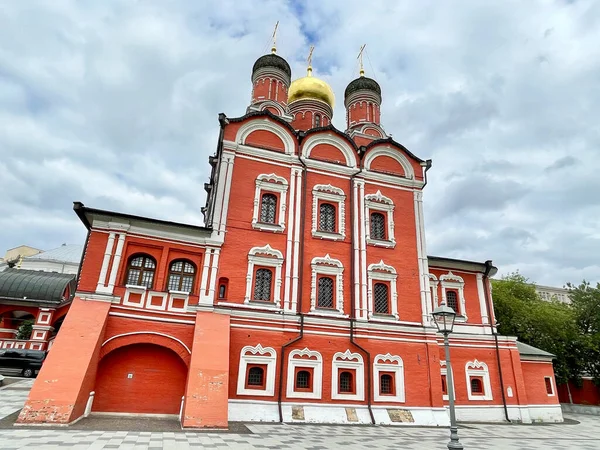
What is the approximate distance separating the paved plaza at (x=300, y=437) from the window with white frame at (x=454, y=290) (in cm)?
534

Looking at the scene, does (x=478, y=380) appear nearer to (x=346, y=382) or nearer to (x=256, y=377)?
(x=346, y=382)

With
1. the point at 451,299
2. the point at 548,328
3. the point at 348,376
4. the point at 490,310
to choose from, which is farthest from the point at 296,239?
the point at 548,328

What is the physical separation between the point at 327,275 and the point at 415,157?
816 cm

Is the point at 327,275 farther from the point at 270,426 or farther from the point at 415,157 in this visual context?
the point at 415,157

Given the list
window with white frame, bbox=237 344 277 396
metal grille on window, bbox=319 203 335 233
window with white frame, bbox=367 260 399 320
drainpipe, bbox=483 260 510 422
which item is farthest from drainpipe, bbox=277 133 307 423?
drainpipe, bbox=483 260 510 422

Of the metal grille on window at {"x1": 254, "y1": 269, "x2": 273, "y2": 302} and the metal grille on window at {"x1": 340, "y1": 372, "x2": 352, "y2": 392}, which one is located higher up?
the metal grille on window at {"x1": 254, "y1": 269, "x2": 273, "y2": 302}

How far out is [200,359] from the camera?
1247cm

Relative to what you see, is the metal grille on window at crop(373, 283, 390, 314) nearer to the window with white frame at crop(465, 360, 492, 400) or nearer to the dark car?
the window with white frame at crop(465, 360, 492, 400)

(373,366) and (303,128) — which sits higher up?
(303,128)

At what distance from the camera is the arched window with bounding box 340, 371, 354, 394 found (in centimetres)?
1506


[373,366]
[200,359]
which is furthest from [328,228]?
[200,359]

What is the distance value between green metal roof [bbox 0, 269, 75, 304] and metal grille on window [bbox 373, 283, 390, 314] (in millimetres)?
18710

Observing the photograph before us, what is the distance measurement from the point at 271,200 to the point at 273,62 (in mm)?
10777

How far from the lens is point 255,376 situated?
14.2 metres
